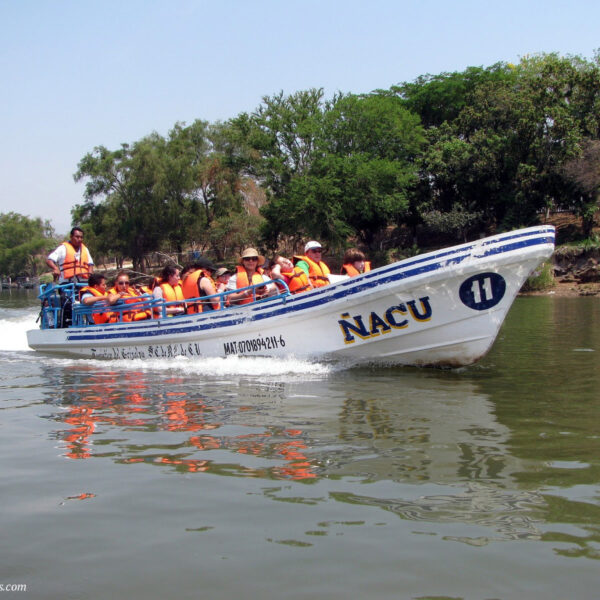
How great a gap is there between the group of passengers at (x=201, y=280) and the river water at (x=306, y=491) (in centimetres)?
235

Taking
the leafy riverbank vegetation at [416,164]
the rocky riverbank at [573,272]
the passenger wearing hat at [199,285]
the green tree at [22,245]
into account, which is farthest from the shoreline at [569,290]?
the green tree at [22,245]

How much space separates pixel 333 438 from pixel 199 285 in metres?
6.21

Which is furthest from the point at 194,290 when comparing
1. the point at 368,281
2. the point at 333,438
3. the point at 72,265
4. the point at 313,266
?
the point at 333,438

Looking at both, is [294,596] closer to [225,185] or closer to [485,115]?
[485,115]

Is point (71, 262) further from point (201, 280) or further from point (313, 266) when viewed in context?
point (313, 266)

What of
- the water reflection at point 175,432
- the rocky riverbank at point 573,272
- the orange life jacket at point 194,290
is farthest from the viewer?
the rocky riverbank at point 573,272

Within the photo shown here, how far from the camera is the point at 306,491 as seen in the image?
4.51m

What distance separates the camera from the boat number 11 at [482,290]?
28.6 ft

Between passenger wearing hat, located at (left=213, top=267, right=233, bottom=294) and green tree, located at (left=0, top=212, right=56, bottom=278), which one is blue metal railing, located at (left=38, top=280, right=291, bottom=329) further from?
green tree, located at (left=0, top=212, right=56, bottom=278)

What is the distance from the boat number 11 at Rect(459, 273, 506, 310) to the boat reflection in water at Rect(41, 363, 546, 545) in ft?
3.47

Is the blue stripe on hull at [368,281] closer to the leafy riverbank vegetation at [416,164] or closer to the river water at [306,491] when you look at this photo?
the river water at [306,491]

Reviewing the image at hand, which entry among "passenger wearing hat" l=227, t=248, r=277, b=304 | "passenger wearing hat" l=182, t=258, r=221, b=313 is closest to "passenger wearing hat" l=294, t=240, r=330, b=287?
"passenger wearing hat" l=227, t=248, r=277, b=304

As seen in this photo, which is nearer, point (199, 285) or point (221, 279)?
point (199, 285)

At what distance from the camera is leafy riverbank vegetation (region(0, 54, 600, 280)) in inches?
1447
